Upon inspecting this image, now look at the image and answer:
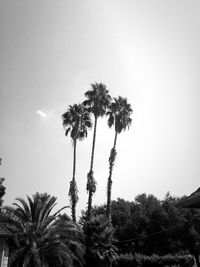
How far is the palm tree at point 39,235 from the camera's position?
24234 millimetres

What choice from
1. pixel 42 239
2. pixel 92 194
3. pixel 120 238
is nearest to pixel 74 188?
pixel 92 194

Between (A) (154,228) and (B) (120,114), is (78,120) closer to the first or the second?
(B) (120,114)

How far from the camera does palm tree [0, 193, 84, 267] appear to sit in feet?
79.5

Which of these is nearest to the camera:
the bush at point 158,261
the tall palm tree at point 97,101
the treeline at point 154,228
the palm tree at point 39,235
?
the palm tree at point 39,235

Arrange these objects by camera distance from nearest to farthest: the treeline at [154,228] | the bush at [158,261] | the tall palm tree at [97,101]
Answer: the bush at [158,261] < the tall palm tree at [97,101] < the treeline at [154,228]

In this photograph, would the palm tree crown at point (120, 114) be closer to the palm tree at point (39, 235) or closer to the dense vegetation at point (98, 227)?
the dense vegetation at point (98, 227)

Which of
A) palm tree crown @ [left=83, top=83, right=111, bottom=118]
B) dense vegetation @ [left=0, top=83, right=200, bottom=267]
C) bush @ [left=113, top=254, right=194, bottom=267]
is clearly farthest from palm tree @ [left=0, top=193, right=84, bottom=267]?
palm tree crown @ [left=83, top=83, right=111, bottom=118]

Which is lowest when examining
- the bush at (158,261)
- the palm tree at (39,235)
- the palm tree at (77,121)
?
the bush at (158,261)

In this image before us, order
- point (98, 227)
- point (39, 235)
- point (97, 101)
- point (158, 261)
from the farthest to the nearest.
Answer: point (97, 101) → point (158, 261) → point (98, 227) → point (39, 235)

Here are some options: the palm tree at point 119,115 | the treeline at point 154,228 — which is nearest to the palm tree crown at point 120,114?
the palm tree at point 119,115

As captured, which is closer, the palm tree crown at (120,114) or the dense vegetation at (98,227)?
the dense vegetation at (98,227)

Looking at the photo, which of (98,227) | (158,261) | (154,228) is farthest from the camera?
(154,228)

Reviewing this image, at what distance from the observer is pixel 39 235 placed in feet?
85.9

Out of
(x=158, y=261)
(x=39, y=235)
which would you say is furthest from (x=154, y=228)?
(x=39, y=235)
